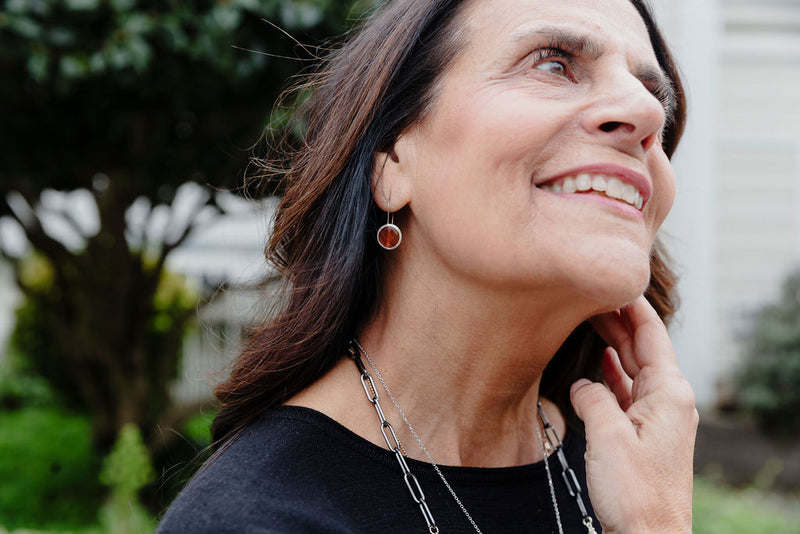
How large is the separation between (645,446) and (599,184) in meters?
0.58

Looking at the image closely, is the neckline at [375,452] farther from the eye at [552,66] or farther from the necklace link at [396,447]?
the eye at [552,66]

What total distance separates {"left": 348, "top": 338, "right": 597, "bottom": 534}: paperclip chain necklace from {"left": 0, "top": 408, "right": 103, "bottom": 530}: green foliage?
138 inches

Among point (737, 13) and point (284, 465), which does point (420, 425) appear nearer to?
point (284, 465)

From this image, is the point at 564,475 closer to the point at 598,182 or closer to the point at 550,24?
the point at 598,182

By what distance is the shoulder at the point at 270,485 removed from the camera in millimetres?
1415

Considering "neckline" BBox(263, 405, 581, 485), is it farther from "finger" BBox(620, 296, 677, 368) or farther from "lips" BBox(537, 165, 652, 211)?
"lips" BBox(537, 165, 652, 211)

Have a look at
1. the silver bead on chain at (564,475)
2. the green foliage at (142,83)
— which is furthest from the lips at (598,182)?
the green foliage at (142,83)

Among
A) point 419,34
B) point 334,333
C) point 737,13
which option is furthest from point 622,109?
point 737,13

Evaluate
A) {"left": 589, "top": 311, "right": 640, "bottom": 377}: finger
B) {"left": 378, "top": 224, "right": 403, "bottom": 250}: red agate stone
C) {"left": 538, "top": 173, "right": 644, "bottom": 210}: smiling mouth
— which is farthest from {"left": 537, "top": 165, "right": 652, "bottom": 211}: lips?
{"left": 589, "top": 311, "right": 640, "bottom": 377}: finger

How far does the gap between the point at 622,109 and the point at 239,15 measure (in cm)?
228

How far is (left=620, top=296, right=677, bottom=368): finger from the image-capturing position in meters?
1.92

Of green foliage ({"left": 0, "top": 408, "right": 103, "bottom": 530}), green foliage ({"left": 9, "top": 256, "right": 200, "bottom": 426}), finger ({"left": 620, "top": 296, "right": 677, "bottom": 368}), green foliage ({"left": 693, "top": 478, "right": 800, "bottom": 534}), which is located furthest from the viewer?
green foliage ({"left": 9, "top": 256, "right": 200, "bottom": 426})

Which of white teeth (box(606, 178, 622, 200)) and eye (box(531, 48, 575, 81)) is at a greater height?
eye (box(531, 48, 575, 81))

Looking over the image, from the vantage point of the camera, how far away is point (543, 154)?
5.24ft
